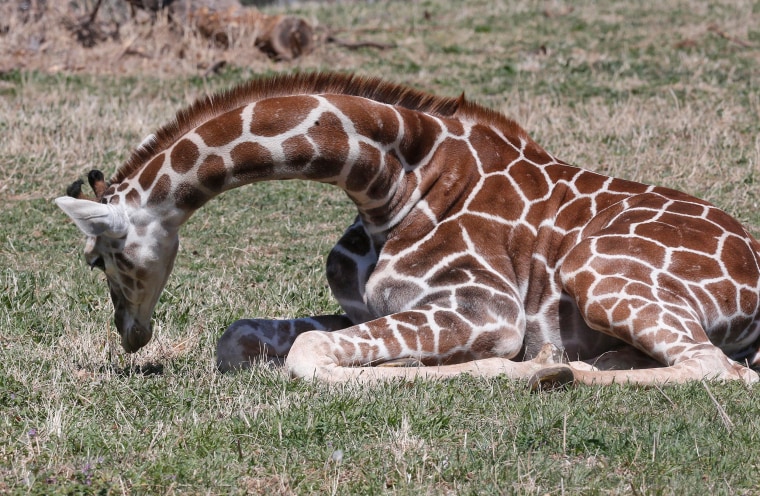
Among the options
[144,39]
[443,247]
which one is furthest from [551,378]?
[144,39]

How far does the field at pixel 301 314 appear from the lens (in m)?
4.47

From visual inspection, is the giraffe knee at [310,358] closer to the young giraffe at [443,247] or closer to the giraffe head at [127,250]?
the young giraffe at [443,247]

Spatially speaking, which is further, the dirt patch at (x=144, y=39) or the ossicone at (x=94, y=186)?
the dirt patch at (x=144, y=39)

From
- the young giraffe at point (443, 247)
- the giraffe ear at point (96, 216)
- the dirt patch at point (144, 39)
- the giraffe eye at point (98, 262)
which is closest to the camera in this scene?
the giraffe ear at point (96, 216)

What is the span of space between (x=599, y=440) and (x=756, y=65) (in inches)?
502

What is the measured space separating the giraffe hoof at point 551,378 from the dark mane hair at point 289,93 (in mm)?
1965

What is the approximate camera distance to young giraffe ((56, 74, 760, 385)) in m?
5.93

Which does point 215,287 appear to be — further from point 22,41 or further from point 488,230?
point 22,41

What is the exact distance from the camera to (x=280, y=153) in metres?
5.98

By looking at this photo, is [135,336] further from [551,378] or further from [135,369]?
[551,378]

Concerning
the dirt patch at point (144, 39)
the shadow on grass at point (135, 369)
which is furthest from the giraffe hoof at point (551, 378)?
the dirt patch at point (144, 39)

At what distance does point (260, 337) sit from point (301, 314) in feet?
3.58

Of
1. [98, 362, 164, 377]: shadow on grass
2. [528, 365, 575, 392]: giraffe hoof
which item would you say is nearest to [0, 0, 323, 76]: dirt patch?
[98, 362, 164, 377]: shadow on grass

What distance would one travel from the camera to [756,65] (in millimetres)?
16000
